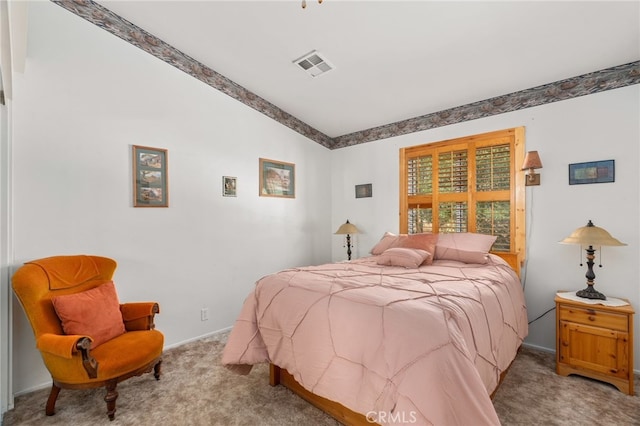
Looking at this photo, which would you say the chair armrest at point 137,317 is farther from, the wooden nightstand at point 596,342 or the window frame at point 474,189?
the wooden nightstand at point 596,342

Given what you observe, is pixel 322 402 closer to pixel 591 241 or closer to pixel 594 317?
pixel 594 317

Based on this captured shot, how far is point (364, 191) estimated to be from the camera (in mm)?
4391

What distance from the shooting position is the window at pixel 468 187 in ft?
10.1

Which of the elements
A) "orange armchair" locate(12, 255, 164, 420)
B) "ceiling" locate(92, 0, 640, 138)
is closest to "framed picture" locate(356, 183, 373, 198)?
"ceiling" locate(92, 0, 640, 138)

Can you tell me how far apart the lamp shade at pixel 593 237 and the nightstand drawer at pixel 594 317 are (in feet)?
1.70

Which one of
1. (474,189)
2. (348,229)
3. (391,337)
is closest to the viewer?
(391,337)

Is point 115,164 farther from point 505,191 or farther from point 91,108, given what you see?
point 505,191

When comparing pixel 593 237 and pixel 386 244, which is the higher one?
pixel 593 237

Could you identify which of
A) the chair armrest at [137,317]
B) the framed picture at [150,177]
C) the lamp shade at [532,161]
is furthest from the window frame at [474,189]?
the chair armrest at [137,317]

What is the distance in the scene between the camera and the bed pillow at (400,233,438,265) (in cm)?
303

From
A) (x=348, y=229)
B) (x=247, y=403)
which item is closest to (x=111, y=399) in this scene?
(x=247, y=403)

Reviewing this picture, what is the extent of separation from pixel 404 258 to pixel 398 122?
2.08m

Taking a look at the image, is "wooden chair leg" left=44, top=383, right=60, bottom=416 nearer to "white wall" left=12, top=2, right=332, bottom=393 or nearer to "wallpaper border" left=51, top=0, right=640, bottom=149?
"white wall" left=12, top=2, right=332, bottom=393

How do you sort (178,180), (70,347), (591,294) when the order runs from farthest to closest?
(178,180) → (591,294) → (70,347)
